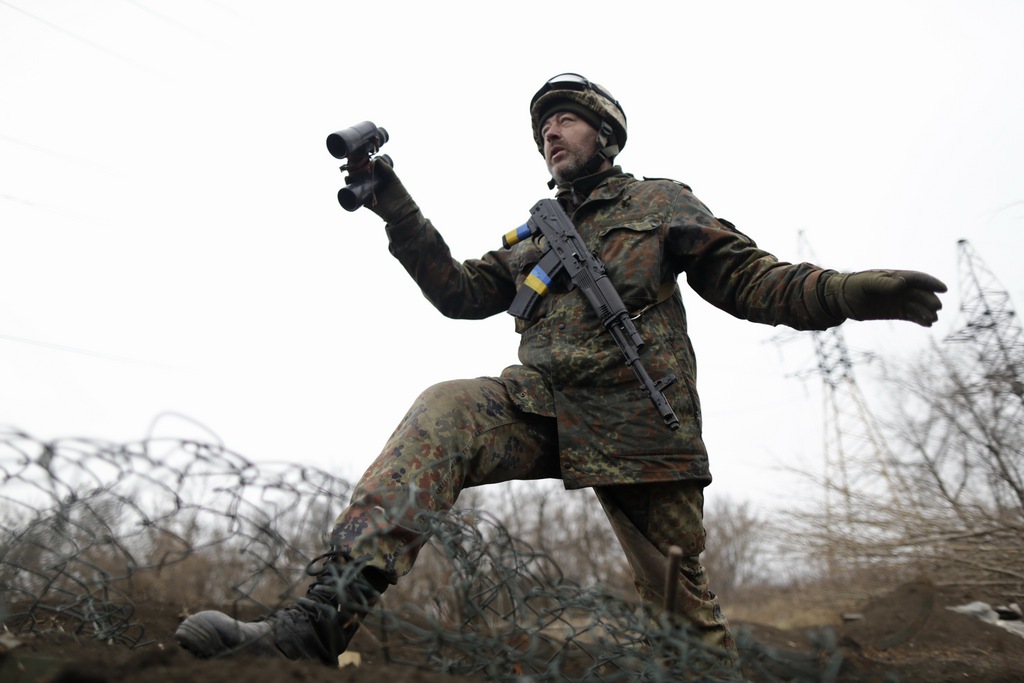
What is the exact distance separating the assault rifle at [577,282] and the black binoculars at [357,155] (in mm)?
633

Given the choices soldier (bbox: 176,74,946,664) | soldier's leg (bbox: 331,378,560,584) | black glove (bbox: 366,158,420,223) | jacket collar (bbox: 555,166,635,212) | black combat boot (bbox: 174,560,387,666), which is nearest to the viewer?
black combat boot (bbox: 174,560,387,666)

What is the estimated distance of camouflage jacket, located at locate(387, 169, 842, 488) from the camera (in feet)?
9.13

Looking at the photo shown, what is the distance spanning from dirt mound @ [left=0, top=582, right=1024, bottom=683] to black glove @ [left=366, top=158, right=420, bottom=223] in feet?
5.53

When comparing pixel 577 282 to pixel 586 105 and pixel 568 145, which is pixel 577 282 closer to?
pixel 568 145

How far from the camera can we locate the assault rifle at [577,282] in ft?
9.23

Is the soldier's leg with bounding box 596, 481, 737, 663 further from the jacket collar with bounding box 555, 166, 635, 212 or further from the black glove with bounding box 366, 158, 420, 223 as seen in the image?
the black glove with bounding box 366, 158, 420, 223

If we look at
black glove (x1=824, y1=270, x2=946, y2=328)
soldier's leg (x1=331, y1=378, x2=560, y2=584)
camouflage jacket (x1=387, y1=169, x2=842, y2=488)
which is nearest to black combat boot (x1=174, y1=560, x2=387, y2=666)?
soldier's leg (x1=331, y1=378, x2=560, y2=584)

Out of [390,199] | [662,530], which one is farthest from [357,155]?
[662,530]

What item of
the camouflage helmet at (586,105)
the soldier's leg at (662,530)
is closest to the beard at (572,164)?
the camouflage helmet at (586,105)

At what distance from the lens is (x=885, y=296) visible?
253cm

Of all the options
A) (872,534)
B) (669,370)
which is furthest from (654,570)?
(872,534)

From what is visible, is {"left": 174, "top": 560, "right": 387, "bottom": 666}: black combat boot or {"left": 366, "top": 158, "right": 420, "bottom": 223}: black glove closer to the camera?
{"left": 174, "top": 560, "right": 387, "bottom": 666}: black combat boot

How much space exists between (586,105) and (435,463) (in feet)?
5.77

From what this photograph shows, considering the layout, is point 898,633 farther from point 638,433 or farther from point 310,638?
point 310,638
